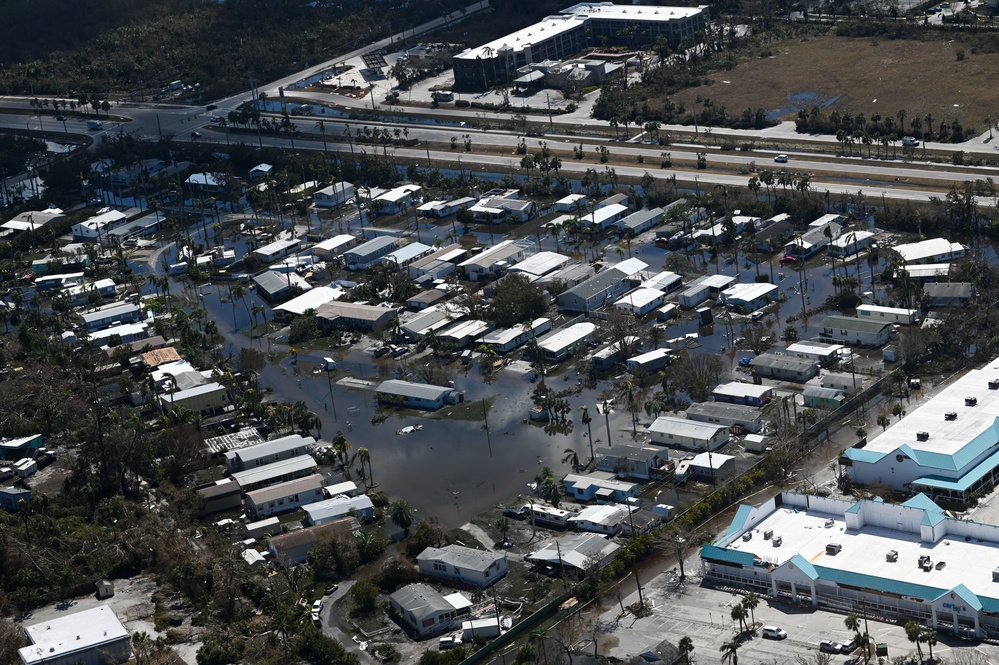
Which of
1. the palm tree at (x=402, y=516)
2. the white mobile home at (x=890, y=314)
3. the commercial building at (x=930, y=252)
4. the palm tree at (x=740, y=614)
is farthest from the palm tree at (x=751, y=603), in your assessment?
the commercial building at (x=930, y=252)

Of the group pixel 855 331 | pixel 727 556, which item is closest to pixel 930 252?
pixel 855 331

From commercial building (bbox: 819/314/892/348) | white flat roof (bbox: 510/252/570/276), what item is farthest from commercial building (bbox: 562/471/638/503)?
white flat roof (bbox: 510/252/570/276)

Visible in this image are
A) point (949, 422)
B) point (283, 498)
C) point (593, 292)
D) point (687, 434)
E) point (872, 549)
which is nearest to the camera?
point (872, 549)

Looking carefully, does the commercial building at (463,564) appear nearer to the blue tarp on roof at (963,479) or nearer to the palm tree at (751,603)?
the palm tree at (751,603)

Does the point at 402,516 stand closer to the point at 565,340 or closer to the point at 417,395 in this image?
the point at 417,395

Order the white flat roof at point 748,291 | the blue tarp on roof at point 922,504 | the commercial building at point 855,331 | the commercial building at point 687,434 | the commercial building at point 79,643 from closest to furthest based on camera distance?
1. the commercial building at point 79,643
2. the blue tarp on roof at point 922,504
3. the commercial building at point 687,434
4. the commercial building at point 855,331
5. the white flat roof at point 748,291

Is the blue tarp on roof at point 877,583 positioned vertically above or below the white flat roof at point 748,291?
below
